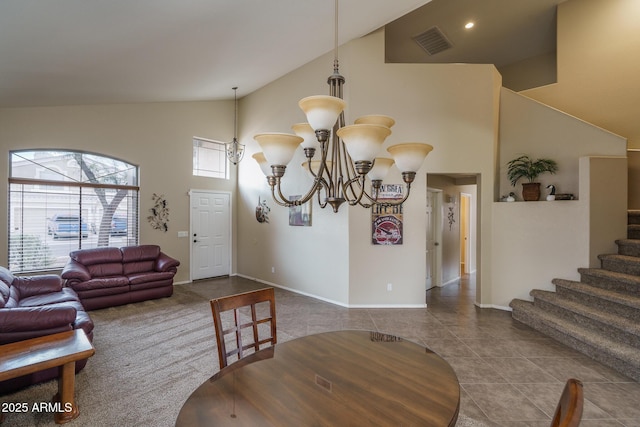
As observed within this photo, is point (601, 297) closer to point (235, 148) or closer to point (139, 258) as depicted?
point (235, 148)

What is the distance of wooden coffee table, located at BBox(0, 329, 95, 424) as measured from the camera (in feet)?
6.64

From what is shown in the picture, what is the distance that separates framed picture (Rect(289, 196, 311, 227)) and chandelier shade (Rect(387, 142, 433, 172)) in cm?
360

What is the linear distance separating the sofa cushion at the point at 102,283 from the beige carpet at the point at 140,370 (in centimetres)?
39

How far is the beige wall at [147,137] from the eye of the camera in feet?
15.7

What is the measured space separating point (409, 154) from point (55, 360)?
2780 millimetres

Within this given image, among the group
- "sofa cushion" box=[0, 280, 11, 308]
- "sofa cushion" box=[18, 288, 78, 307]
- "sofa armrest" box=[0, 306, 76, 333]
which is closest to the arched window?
"sofa cushion" box=[18, 288, 78, 307]

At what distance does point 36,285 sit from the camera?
3.87 m

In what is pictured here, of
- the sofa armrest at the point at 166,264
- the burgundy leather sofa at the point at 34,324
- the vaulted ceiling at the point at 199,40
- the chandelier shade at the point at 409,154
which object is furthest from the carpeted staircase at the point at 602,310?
the sofa armrest at the point at 166,264

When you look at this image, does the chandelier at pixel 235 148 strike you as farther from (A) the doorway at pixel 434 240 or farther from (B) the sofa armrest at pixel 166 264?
(A) the doorway at pixel 434 240

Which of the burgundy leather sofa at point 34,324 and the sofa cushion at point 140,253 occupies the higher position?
the sofa cushion at point 140,253

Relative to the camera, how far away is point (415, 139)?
4832 millimetres

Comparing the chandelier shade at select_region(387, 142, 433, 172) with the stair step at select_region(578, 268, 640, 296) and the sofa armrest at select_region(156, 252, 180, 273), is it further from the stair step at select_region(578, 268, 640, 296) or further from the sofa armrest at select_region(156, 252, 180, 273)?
the sofa armrest at select_region(156, 252, 180, 273)

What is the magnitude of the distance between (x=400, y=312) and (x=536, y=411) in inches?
90.9

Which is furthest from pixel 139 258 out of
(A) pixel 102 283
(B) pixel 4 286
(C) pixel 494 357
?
(C) pixel 494 357
